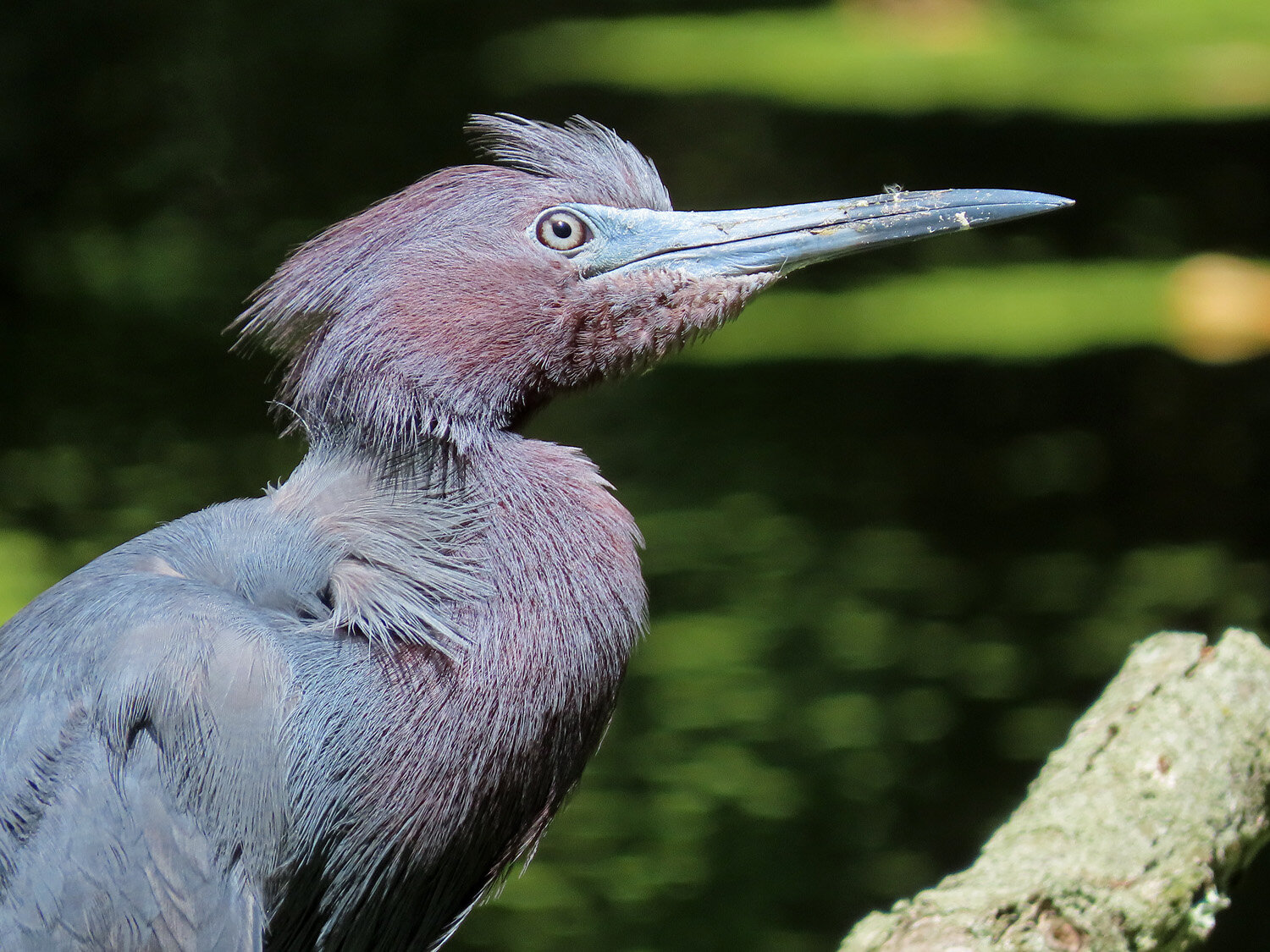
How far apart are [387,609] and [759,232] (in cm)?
75

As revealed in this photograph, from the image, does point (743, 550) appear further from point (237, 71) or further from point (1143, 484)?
point (237, 71)

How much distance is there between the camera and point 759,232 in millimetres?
1951

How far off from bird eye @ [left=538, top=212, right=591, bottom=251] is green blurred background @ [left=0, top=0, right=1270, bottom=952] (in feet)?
7.44

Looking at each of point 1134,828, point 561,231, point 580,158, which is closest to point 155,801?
point 561,231

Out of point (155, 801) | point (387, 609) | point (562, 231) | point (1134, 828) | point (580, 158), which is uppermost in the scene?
point (580, 158)

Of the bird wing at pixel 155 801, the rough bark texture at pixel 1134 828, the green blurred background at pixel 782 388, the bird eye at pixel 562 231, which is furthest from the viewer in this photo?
the green blurred background at pixel 782 388

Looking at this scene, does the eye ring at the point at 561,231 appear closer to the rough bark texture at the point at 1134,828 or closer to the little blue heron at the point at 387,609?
the little blue heron at the point at 387,609

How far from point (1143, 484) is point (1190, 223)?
1652 mm

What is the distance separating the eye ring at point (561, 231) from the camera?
6.20 feet

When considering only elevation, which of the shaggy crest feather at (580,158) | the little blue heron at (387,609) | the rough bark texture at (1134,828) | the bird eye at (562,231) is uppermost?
the shaggy crest feather at (580,158)

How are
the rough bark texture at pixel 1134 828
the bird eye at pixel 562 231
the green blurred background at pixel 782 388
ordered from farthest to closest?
the green blurred background at pixel 782 388, the bird eye at pixel 562 231, the rough bark texture at pixel 1134 828

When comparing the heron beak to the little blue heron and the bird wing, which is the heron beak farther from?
the bird wing

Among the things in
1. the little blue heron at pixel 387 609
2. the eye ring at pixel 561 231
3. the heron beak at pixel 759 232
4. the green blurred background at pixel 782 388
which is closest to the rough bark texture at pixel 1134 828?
the little blue heron at pixel 387 609

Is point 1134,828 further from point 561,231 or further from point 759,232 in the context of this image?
point 561,231
